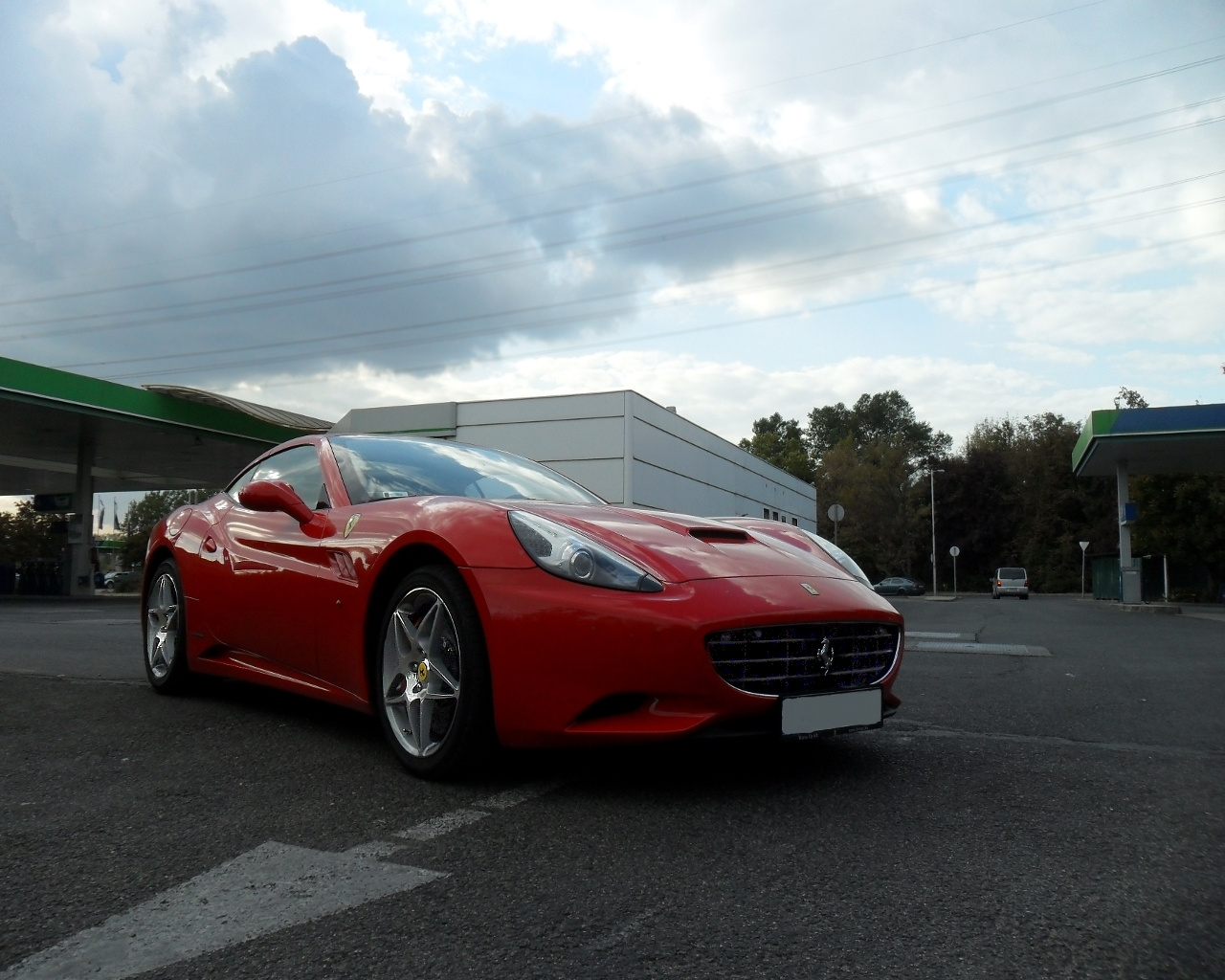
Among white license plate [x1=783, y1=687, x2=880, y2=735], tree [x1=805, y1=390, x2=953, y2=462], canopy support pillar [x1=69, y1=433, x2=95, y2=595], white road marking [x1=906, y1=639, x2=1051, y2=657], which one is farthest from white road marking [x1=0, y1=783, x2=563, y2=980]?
tree [x1=805, y1=390, x2=953, y2=462]

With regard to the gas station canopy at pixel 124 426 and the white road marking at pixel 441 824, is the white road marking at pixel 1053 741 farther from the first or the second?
the gas station canopy at pixel 124 426

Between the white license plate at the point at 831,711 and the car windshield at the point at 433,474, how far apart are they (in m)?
1.48

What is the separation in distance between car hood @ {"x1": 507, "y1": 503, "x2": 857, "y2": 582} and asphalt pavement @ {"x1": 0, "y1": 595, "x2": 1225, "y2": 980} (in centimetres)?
70

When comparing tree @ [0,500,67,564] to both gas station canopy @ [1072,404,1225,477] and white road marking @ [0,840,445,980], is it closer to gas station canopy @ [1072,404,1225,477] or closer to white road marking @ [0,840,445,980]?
gas station canopy @ [1072,404,1225,477]

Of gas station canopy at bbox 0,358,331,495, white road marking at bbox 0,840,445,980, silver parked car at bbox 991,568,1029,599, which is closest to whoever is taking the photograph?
white road marking at bbox 0,840,445,980

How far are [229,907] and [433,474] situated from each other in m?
2.38

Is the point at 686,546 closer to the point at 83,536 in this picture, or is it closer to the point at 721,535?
the point at 721,535

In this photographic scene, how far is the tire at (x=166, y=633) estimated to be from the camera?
201 inches

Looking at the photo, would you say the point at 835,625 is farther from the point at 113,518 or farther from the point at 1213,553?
the point at 113,518

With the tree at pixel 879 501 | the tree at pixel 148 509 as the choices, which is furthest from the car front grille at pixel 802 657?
the tree at pixel 148 509

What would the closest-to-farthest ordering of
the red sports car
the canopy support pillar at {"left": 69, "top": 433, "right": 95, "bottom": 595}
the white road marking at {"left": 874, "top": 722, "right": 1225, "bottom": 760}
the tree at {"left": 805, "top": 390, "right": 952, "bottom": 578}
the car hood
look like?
the red sports car → the car hood → the white road marking at {"left": 874, "top": 722, "right": 1225, "bottom": 760} → the canopy support pillar at {"left": 69, "top": 433, "right": 95, "bottom": 595} → the tree at {"left": 805, "top": 390, "right": 952, "bottom": 578}

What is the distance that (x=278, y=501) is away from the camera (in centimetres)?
414

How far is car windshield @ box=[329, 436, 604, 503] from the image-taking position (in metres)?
4.19

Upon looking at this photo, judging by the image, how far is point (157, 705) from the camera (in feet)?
16.1
